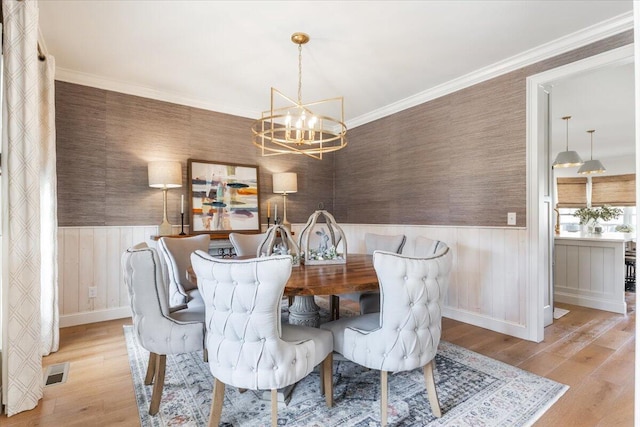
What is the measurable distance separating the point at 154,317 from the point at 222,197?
244cm

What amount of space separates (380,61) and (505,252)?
2.13 m

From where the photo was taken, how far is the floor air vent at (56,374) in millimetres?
2133

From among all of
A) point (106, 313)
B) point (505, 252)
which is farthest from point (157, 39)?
point (505, 252)

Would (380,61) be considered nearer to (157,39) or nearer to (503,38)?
(503,38)

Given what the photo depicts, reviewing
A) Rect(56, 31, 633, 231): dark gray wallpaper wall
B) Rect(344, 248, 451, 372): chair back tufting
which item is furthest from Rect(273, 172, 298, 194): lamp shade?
Rect(344, 248, 451, 372): chair back tufting

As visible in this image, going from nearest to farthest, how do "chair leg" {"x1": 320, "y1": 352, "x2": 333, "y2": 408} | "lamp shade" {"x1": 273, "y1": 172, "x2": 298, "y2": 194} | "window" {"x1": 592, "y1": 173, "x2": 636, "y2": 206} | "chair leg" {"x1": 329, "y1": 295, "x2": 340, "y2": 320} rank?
"chair leg" {"x1": 320, "y1": 352, "x2": 333, "y2": 408}
"chair leg" {"x1": 329, "y1": 295, "x2": 340, "y2": 320}
"lamp shade" {"x1": 273, "y1": 172, "x2": 298, "y2": 194}
"window" {"x1": 592, "y1": 173, "x2": 636, "y2": 206}

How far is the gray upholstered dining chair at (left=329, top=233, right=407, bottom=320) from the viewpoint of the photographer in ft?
7.90

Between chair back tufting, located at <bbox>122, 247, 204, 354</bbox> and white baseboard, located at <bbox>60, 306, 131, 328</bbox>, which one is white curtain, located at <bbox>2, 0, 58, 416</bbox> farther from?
white baseboard, located at <bbox>60, 306, 131, 328</bbox>

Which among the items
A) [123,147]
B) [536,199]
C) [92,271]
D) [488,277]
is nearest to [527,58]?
[536,199]

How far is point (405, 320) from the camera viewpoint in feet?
5.08

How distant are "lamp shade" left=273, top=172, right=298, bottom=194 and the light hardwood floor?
2.28m

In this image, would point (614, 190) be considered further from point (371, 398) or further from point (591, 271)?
point (371, 398)

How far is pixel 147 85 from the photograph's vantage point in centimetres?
348

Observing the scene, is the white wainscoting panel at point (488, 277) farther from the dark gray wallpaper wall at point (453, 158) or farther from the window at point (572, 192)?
the window at point (572, 192)
